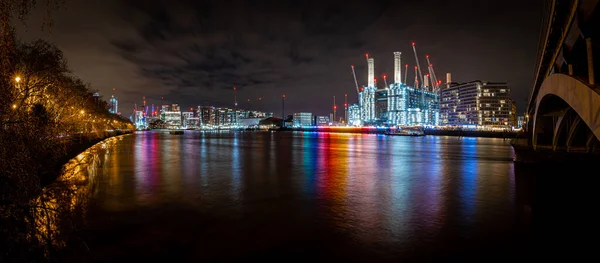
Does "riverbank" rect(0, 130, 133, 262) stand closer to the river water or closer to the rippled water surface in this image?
the river water

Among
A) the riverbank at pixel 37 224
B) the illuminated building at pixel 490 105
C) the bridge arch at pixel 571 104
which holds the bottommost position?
the riverbank at pixel 37 224

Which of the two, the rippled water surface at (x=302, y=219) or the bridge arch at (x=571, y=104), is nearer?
the rippled water surface at (x=302, y=219)

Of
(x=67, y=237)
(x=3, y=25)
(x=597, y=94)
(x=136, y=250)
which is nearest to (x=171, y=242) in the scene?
(x=136, y=250)

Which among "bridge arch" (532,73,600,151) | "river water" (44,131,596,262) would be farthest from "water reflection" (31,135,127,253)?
"bridge arch" (532,73,600,151)

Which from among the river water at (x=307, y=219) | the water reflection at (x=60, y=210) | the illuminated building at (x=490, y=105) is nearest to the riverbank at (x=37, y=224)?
the water reflection at (x=60, y=210)

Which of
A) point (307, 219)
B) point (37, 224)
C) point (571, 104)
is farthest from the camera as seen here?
point (571, 104)

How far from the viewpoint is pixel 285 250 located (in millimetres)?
8047

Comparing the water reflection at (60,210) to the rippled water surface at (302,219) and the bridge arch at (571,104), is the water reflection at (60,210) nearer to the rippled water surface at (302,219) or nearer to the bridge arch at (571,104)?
the rippled water surface at (302,219)

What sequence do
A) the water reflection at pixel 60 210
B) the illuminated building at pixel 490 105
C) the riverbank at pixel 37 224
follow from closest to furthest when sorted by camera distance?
the riverbank at pixel 37 224 < the water reflection at pixel 60 210 < the illuminated building at pixel 490 105

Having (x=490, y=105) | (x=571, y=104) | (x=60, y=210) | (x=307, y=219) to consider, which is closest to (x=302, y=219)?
(x=307, y=219)

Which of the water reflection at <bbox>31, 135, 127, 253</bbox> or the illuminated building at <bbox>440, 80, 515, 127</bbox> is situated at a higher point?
the illuminated building at <bbox>440, 80, 515, 127</bbox>

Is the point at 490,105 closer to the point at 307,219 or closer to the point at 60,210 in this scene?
the point at 307,219

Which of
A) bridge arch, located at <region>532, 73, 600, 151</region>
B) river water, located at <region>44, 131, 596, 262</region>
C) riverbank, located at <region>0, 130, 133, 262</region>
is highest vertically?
bridge arch, located at <region>532, 73, 600, 151</region>

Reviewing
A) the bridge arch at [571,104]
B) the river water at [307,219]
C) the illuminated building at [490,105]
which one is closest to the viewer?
the river water at [307,219]
